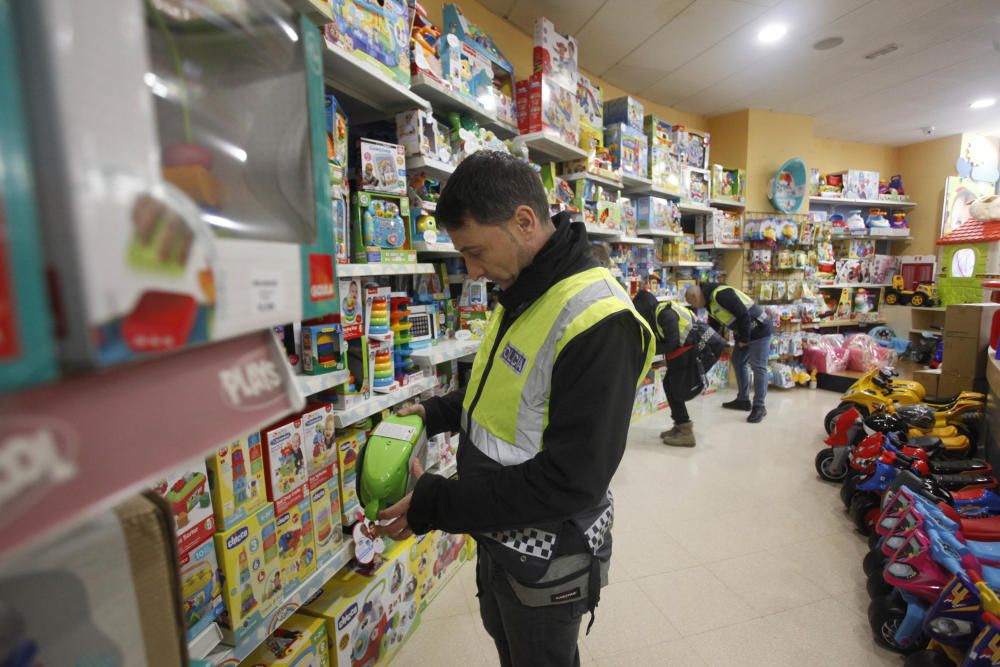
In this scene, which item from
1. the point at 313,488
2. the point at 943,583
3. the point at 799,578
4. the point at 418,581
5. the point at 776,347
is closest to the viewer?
the point at 313,488

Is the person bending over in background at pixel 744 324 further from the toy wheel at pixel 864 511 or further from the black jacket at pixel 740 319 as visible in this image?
the toy wheel at pixel 864 511

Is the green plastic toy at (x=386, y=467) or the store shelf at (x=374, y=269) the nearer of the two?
the green plastic toy at (x=386, y=467)

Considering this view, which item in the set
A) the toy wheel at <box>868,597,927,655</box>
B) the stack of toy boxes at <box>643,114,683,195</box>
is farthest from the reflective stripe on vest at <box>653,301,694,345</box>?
the toy wheel at <box>868,597,927,655</box>

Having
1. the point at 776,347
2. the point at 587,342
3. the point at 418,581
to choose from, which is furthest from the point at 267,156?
the point at 776,347

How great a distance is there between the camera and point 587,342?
925 millimetres

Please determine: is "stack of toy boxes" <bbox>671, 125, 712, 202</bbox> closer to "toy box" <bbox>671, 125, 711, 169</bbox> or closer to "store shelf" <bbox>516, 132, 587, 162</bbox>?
"toy box" <bbox>671, 125, 711, 169</bbox>

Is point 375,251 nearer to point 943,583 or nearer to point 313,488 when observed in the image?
point 313,488

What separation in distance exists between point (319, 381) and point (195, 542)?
53 centimetres

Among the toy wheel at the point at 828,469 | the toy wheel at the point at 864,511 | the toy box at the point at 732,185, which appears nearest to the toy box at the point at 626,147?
the toy box at the point at 732,185

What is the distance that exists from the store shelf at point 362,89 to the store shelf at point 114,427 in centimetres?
145

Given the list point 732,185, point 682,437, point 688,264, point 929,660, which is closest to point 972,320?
point 682,437

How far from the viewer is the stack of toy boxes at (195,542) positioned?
3.51 feet

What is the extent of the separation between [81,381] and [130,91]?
18 cm

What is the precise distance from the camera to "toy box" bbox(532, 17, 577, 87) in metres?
2.75
